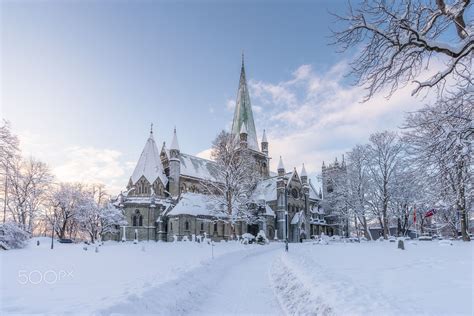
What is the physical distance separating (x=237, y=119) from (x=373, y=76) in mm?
55787

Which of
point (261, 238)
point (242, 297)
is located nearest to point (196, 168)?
point (261, 238)

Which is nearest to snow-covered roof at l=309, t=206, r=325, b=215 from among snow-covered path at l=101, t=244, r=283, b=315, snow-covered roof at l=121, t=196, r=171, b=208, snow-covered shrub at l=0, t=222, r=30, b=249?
snow-covered roof at l=121, t=196, r=171, b=208

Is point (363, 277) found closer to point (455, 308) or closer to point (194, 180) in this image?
point (455, 308)

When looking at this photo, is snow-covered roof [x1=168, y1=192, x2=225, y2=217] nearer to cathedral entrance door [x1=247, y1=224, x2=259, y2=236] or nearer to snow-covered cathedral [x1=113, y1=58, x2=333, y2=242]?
snow-covered cathedral [x1=113, y1=58, x2=333, y2=242]

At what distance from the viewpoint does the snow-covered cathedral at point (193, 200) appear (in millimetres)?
43719

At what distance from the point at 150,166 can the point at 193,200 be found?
A: 9358 mm

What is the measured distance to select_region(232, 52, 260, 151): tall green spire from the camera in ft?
206

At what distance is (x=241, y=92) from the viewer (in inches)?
2566

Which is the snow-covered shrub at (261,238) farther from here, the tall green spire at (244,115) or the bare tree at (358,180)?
the tall green spire at (244,115)

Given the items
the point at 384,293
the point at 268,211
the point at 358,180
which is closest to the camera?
the point at 384,293

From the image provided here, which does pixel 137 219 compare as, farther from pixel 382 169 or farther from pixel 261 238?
pixel 382 169

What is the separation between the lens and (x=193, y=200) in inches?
1795

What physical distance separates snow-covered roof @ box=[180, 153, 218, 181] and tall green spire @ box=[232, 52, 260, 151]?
9.88 metres

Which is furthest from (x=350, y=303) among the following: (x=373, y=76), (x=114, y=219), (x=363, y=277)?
(x=114, y=219)
